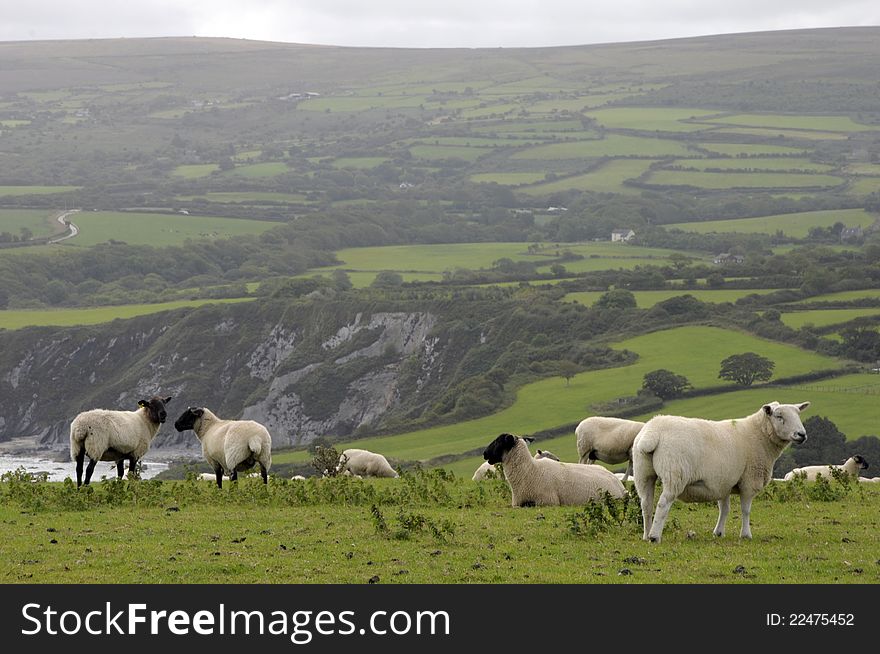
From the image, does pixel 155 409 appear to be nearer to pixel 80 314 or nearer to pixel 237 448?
pixel 237 448

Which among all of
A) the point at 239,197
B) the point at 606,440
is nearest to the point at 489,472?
the point at 606,440

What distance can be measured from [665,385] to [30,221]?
11717 centimetres

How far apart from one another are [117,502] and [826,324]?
67.5 meters

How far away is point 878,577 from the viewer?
573 inches

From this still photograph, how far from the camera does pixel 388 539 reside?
17.8 meters

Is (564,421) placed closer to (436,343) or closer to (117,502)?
(436,343)

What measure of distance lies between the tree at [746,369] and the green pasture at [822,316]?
1386 centimetres

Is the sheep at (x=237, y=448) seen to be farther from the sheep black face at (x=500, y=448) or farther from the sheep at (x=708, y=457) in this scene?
the sheep at (x=708, y=457)

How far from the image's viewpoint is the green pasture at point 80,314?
11025 cm

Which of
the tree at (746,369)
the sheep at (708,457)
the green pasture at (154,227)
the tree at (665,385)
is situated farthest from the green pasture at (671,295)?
the sheep at (708,457)

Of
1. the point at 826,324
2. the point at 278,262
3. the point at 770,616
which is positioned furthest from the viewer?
the point at 278,262

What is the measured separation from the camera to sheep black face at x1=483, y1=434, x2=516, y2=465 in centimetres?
2178

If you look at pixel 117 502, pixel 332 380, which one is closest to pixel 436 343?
pixel 332 380

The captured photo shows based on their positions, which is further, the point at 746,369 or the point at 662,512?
the point at 746,369
